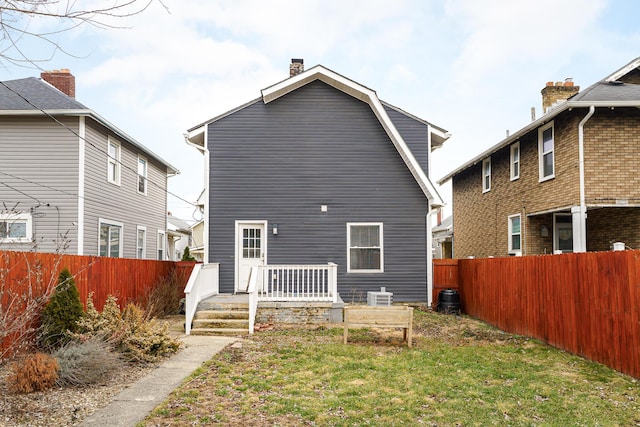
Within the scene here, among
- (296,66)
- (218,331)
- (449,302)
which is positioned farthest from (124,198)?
(449,302)

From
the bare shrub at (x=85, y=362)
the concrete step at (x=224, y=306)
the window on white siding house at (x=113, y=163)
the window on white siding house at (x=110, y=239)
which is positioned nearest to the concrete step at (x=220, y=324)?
the concrete step at (x=224, y=306)

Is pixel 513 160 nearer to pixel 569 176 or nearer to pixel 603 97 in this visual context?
pixel 569 176

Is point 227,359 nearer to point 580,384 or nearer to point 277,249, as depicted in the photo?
point 580,384

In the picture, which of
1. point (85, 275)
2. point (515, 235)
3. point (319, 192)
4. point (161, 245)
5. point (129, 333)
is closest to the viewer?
point (129, 333)

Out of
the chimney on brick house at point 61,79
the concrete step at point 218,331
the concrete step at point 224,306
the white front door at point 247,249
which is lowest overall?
the concrete step at point 218,331

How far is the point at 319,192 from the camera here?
14945 mm

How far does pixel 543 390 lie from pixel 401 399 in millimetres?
1888

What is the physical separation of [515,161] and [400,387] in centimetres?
1303

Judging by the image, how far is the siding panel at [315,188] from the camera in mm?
14773

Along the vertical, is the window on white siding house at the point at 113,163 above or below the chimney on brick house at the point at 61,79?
below

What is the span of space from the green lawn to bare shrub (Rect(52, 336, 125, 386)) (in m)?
1.17

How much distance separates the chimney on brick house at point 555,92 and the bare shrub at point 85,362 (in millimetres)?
17090

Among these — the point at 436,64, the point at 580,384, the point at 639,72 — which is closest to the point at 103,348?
the point at 580,384

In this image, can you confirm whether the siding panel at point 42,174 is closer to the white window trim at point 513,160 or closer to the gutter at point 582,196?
the gutter at point 582,196
